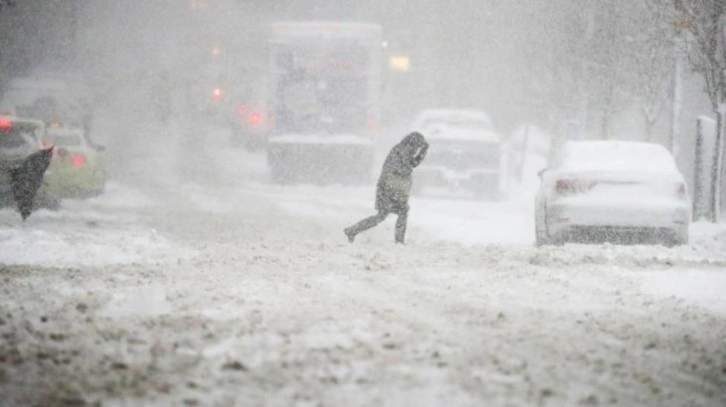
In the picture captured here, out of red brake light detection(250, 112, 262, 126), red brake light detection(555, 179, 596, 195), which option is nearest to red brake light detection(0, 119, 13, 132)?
red brake light detection(555, 179, 596, 195)

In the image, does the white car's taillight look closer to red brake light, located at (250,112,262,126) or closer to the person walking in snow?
the person walking in snow

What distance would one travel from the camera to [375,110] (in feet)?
82.4

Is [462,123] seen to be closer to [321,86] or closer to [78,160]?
[321,86]

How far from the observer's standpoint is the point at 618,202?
12312 millimetres

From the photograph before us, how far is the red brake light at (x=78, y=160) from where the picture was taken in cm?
1897

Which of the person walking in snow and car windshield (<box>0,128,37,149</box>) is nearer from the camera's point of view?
the person walking in snow

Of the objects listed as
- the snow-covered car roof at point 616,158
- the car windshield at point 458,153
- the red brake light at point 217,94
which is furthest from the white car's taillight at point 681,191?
the red brake light at point 217,94

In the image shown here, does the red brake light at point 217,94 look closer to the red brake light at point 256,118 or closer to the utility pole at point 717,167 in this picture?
the red brake light at point 256,118

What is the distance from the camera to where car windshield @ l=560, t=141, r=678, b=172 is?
12695 mm

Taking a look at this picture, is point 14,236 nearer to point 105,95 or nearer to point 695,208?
point 695,208

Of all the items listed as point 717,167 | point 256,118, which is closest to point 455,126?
point 717,167

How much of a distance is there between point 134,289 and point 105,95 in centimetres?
4386

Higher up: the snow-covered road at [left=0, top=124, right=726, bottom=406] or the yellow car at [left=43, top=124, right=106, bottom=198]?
the yellow car at [left=43, top=124, right=106, bottom=198]

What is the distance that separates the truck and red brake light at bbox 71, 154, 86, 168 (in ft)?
21.4
